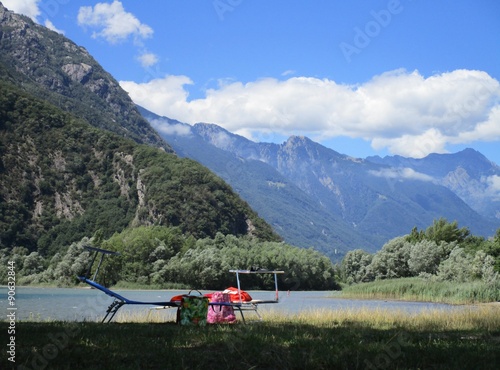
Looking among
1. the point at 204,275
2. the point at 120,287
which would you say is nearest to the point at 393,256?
the point at 204,275

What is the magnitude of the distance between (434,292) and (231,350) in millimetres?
40185

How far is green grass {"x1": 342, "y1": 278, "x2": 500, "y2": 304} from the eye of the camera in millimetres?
38372

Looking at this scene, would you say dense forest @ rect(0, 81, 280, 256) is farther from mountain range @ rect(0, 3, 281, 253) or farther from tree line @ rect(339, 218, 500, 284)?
tree line @ rect(339, 218, 500, 284)

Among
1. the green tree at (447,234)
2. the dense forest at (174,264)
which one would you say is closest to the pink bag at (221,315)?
the dense forest at (174,264)

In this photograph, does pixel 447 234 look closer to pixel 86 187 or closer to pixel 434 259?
pixel 434 259

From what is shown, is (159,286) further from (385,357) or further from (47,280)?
(385,357)

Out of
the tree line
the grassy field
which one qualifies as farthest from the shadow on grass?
the tree line

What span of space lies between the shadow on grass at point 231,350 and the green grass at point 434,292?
28.9 metres

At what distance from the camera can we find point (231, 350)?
30.7 feet

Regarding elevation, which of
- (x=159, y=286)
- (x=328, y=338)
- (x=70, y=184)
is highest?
(x=70, y=184)

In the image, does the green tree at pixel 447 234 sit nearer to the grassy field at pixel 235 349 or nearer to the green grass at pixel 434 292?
the green grass at pixel 434 292

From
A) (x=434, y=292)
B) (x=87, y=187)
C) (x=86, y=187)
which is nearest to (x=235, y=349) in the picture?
(x=434, y=292)

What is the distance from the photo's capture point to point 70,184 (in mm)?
154125

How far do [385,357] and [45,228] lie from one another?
134779 mm
